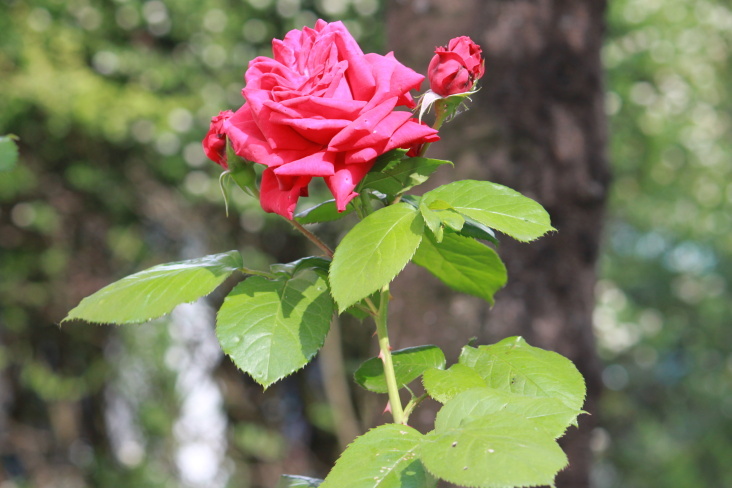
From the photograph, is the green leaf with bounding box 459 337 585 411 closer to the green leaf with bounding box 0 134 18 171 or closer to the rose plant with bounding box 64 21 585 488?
the rose plant with bounding box 64 21 585 488

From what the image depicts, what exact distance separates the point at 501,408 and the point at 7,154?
532 mm

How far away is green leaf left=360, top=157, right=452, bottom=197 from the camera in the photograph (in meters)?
0.59

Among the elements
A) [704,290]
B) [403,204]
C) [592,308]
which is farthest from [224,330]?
[704,290]

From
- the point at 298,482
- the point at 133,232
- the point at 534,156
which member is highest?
the point at 298,482

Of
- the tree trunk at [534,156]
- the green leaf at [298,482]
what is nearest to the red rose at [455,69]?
the green leaf at [298,482]

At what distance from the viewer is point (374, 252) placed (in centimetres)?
54

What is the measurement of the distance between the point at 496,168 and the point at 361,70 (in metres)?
1.26

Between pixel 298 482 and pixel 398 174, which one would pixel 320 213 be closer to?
pixel 398 174

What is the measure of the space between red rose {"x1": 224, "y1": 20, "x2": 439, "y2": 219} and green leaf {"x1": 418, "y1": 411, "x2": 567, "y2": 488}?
171mm

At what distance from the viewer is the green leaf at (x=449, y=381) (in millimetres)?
550

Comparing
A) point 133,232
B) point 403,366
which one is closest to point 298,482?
point 403,366

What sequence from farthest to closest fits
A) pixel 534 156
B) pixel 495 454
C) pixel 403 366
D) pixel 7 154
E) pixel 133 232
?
pixel 133 232
pixel 534 156
pixel 7 154
pixel 403 366
pixel 495 454

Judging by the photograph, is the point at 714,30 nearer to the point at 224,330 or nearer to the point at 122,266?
the point at 122,266

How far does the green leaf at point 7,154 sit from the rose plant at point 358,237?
0.22m
